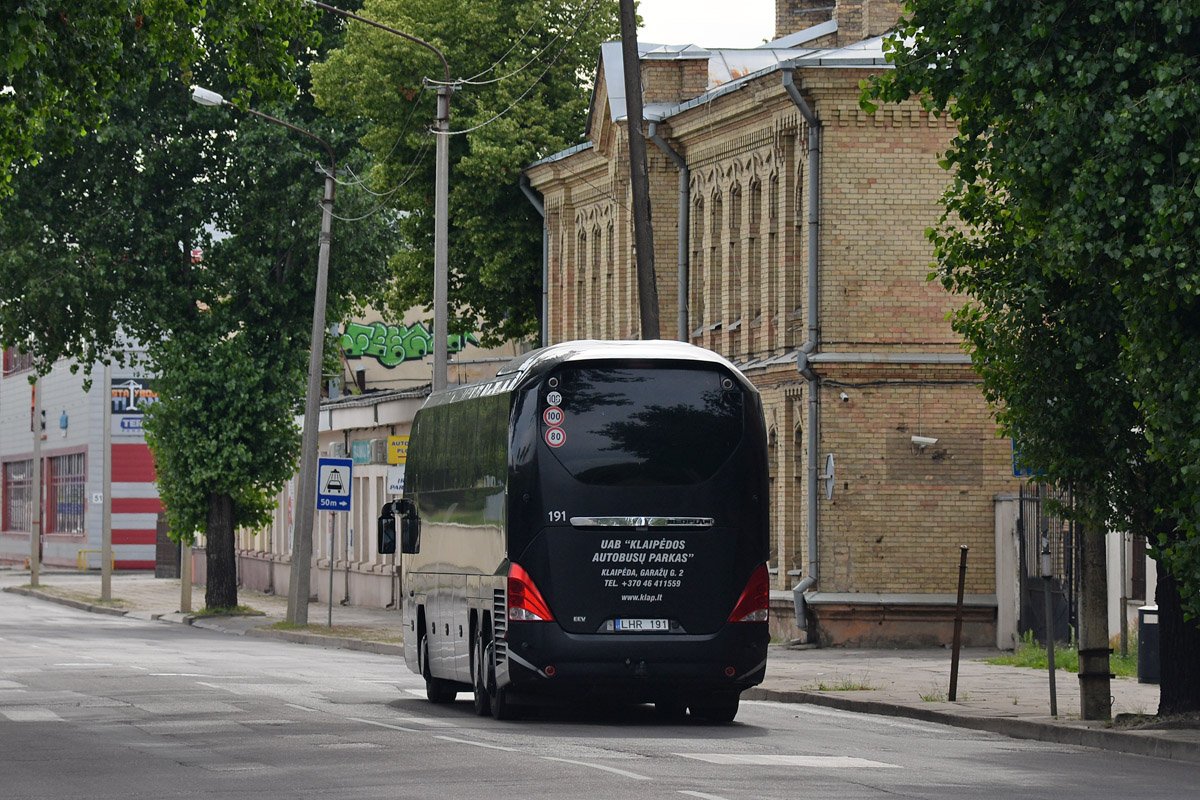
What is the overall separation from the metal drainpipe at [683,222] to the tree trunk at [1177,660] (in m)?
19.2

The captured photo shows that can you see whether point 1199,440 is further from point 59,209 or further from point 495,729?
point 59,209

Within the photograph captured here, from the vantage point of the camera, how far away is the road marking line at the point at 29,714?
729 inches

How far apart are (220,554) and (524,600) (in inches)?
1127

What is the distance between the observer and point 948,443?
30625 mm

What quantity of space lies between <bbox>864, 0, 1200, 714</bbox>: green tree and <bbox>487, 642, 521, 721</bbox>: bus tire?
15.9ft

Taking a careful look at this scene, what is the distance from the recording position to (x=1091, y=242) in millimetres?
15484

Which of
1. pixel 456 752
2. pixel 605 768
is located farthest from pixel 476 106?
pixel 605 768

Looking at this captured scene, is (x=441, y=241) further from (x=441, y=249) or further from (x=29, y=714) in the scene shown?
(x=29, y=714)

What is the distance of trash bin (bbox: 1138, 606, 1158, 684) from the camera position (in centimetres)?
2203

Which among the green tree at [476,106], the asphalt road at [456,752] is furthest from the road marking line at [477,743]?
the green tree at [476,106]

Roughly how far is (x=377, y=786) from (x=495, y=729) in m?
5.05

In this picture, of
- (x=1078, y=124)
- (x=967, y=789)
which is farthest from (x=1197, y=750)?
(x=1078, y=124)

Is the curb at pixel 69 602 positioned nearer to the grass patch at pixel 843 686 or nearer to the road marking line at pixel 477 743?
the grass patch at pixel 843 686

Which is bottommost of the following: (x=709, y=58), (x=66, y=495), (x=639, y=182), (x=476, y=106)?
(x=66, y=495)
